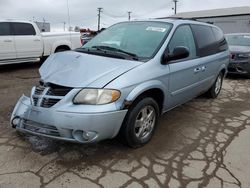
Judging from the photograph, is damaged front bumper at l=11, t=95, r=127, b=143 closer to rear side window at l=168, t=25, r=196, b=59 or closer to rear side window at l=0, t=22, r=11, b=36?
rear side window at l=168, t=25, r=196, b=59

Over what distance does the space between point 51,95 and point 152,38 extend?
177cm

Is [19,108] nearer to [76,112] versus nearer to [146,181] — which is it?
[76,112]

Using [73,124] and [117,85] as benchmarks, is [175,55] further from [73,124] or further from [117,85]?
[73,124]

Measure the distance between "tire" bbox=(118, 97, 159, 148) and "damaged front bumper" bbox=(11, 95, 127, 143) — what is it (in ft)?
0.51

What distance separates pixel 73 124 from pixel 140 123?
A: 101 centimetres

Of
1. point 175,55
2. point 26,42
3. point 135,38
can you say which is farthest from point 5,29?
point 175,55

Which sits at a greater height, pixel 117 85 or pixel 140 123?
pixel 117 85

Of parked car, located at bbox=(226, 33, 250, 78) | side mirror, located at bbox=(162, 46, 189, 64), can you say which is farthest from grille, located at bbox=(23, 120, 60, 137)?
parked car, located at bbox=(226, 33, 250, 78)

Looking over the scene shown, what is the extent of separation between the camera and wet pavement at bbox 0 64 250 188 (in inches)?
117

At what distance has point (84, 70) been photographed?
11.0ft

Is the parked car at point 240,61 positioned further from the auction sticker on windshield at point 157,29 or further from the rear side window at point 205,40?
the auction sticker on windshield at point 157,29

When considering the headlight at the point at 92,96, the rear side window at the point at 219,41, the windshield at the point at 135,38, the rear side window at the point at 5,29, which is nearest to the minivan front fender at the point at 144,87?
the headlight at the point at 92,96

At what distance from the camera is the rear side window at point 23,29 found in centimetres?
915

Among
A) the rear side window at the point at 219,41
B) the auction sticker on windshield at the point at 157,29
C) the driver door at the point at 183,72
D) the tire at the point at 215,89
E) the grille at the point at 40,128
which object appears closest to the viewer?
the grille at the point at 40,128
